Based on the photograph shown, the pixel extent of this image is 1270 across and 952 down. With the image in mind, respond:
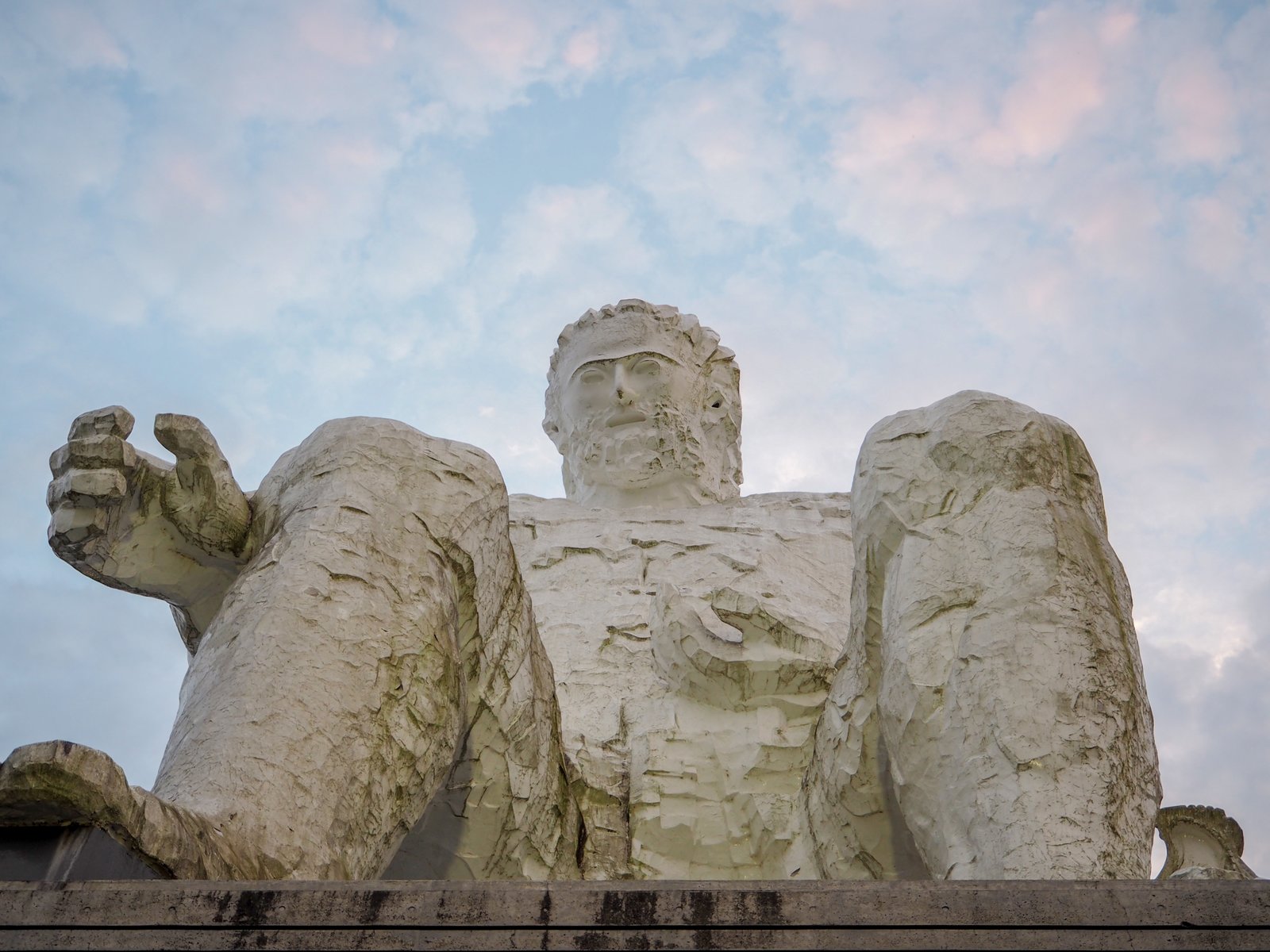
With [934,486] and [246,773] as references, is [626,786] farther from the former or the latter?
[246,773]

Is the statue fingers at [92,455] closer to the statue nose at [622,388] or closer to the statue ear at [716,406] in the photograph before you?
the statue nose at [622,388]

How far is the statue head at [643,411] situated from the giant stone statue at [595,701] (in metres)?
2.57

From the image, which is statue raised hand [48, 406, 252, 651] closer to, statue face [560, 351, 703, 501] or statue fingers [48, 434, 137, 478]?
statue fingers [48, 434, 137, 478]

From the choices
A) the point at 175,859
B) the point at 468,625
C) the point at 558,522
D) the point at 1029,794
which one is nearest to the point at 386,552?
the point at 468,625

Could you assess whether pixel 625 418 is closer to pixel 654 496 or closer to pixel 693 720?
pixel 654 496

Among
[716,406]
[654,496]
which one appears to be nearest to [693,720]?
[654,496]

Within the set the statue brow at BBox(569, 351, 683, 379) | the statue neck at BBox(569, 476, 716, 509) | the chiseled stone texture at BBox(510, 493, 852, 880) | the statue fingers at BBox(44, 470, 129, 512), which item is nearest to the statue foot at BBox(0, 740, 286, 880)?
the statue fingers at BBox(44, 470, 129, 512)

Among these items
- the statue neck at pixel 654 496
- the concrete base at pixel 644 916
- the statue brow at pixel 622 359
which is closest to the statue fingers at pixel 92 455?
the concrete base at pixel 644 916

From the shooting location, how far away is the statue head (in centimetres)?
811

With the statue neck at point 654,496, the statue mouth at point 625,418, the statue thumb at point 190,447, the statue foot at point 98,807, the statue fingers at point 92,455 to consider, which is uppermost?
the statue mouth at point 625,418

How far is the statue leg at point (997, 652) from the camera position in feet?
10.7

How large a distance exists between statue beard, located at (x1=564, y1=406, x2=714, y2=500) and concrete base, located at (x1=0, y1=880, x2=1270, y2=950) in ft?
18.9

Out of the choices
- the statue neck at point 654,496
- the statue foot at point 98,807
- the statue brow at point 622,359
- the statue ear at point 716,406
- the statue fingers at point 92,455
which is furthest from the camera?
the statue ear at point 716,406

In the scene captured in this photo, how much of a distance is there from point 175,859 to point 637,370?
5.75 m
